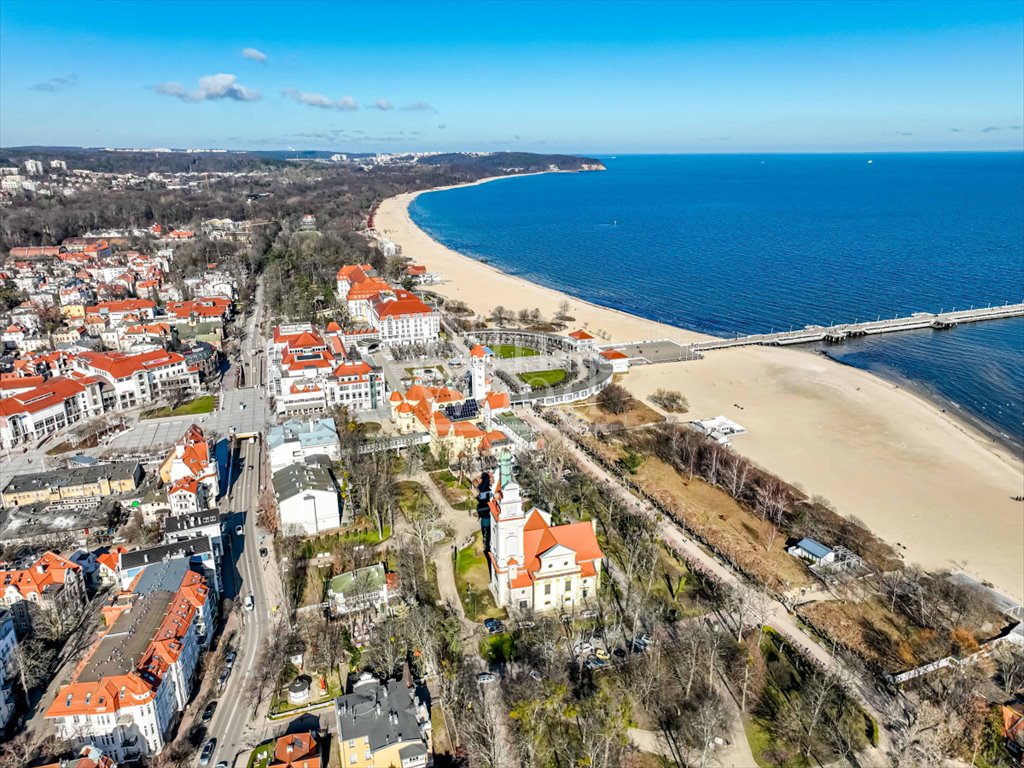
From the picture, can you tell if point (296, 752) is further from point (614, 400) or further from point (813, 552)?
point (614, 400)

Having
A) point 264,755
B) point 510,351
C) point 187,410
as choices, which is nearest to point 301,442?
point 187,410

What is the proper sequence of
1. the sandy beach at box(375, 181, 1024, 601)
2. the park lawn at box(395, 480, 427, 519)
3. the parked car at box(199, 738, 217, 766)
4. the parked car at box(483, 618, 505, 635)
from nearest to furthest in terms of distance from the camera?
1. the parked car at box(199, 738, 217, 766)
2. the parked car at box(483, 618, 505, 635)
3. the sandy beach at box(375, 181, 1024, 601)
4. the park lawn at box(395, 480, 427, 519)

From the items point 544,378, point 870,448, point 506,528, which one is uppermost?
point 506,528

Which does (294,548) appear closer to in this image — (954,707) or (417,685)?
(417,685)

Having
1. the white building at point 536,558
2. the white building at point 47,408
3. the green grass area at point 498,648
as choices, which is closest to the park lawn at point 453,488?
the white building at point 536,558

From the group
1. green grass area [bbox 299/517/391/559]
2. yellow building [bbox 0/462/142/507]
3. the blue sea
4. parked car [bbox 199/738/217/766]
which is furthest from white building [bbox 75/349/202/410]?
the blue sea

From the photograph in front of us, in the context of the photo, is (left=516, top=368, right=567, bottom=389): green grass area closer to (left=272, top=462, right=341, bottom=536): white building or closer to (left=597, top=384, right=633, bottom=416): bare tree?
(left=597, top=384, right=633, bottom=416): bare tree

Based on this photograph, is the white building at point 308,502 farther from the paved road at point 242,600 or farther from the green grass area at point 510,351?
the green grass area at point 510,351
